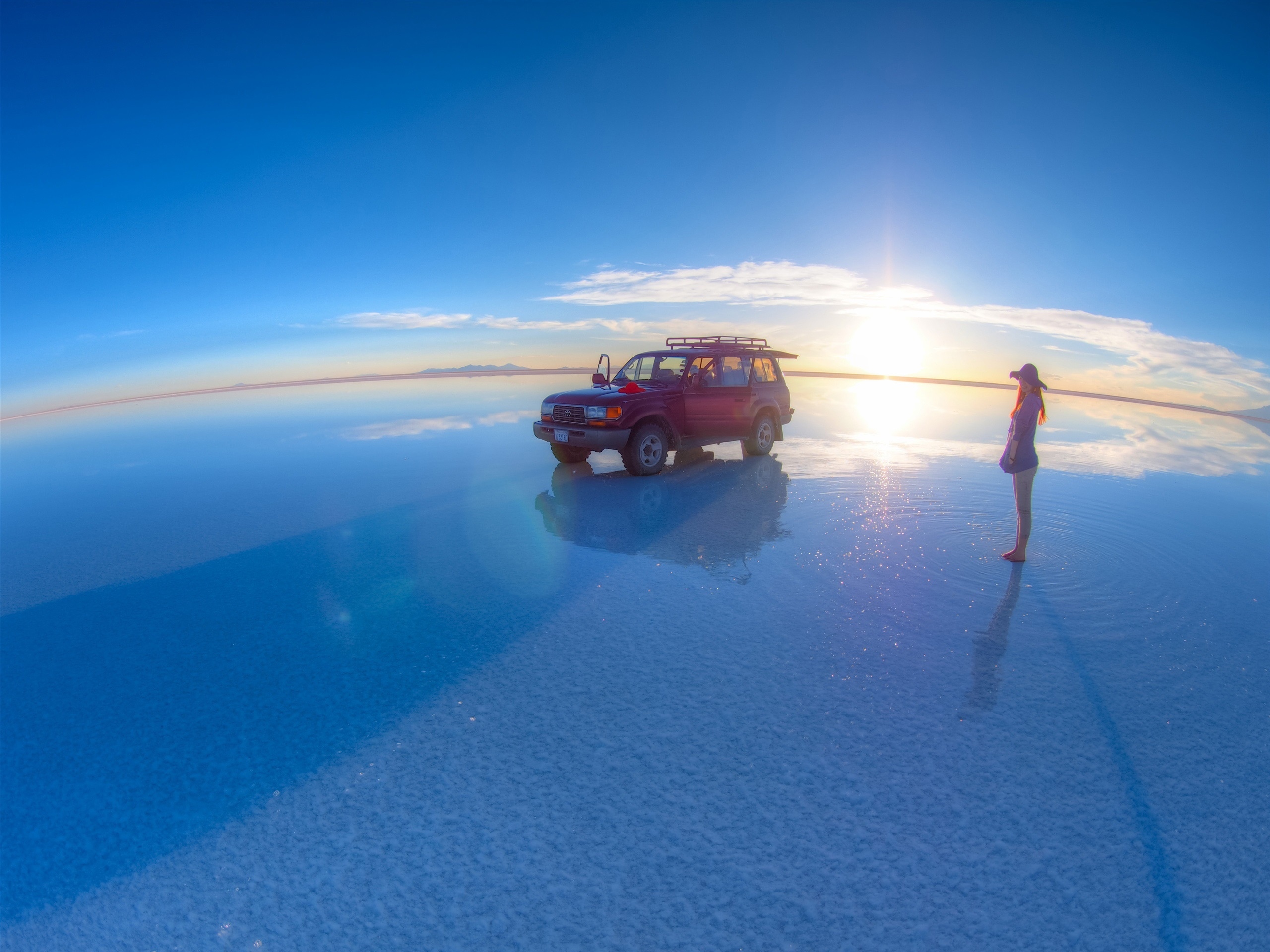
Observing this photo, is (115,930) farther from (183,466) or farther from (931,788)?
(183,466)

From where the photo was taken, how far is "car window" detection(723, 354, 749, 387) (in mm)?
12727

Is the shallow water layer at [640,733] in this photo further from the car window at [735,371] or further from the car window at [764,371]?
the car window at [764,371]

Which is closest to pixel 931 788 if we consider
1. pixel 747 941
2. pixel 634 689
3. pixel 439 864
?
pixel 747 941

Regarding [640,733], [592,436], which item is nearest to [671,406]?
[592,436]

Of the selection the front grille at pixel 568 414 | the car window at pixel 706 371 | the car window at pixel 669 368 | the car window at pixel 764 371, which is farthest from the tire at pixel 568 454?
the car window at pixel 764 371

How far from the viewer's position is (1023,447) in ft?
21.1

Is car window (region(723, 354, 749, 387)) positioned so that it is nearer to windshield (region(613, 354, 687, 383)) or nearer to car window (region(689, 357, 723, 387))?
car window (region(689, 357, 723, 387))

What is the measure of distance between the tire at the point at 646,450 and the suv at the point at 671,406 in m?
0.01

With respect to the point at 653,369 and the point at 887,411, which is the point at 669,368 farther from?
the point at 887,411

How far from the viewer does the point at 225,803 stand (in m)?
3.33

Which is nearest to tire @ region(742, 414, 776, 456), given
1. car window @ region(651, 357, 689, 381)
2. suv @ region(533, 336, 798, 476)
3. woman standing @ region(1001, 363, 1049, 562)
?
suv @ region(533, 336, 798, 476)

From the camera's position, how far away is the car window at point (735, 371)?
41.8 ft

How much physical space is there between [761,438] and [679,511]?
5.09 meters

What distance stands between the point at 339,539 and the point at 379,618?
299cm
